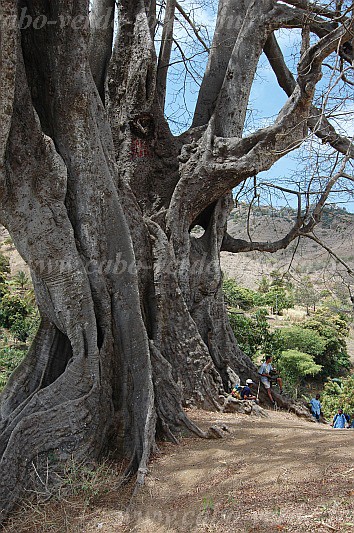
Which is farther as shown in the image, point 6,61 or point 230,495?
point 6,61

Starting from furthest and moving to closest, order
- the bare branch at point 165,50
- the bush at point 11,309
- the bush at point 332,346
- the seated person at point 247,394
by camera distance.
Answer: the bush at point 332,346
the bush at point 11,309
the bare branch at point 165,50
the seated person at point 247,394

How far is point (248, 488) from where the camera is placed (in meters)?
3.39

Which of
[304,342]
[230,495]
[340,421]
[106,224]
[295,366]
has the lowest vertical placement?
[295,366]

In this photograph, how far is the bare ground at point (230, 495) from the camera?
115 inches

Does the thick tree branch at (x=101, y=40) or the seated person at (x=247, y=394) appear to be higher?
the thick tree branch at (x=101, y=40)

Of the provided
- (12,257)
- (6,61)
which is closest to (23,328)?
(6,61)

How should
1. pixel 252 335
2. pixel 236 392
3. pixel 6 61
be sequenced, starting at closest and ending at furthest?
1. pixel 6 61
2. pixel 236 392
3. pixel 252 335

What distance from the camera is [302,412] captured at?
24.3ft

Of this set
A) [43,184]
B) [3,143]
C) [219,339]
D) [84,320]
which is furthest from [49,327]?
[219,339]

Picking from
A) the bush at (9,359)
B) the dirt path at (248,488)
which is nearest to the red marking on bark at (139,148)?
the dirt path at (248,488)

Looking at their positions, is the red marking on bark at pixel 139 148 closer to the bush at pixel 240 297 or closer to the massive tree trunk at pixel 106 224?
the massive tree trunk at pixel 106 224

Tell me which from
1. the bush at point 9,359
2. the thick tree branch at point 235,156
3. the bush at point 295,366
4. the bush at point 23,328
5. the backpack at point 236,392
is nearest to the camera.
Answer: the thick tree branch at point 235,156

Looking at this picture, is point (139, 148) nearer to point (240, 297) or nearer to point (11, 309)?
point (11, 309)

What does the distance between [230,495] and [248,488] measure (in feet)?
0.45
